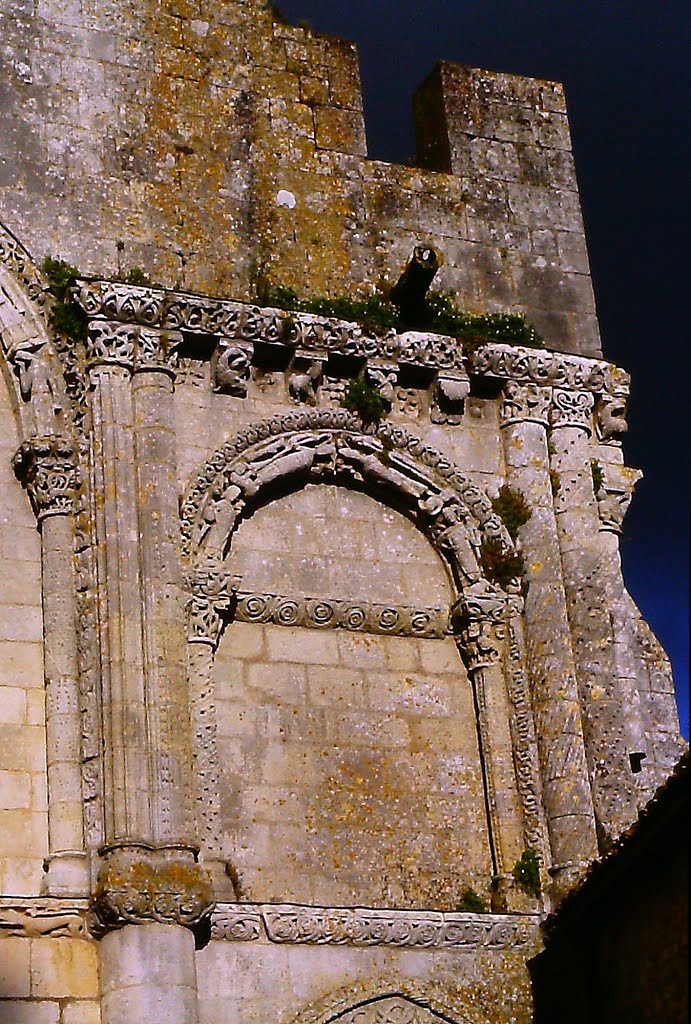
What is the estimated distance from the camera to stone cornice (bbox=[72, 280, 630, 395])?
1312cm

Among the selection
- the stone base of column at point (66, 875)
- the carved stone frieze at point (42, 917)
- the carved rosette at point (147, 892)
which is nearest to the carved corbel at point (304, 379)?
the carved rosette at point (147, 892)

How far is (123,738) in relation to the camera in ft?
38.5

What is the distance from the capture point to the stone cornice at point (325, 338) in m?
13.1

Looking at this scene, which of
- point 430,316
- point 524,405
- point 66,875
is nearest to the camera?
point 66,875

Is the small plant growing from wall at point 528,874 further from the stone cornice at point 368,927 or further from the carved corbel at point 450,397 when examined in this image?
the carved corbel at point 450,397

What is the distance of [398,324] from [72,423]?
2584 mm

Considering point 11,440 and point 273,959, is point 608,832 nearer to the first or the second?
point 273,959

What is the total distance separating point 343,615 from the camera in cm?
1309

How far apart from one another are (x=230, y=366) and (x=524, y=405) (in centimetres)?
225

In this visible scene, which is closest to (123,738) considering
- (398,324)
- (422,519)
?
(422,519)

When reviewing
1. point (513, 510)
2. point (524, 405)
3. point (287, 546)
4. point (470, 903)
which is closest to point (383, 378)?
point (524, 405)

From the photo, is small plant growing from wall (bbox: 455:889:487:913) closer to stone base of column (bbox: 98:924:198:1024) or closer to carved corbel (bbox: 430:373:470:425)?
stone base of column (bbox: 98:924:198:1024)

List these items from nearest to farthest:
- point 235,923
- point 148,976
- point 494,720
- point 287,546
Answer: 1. point 148,976
2. point 235,923
3. point 494,720
4. point 287,546

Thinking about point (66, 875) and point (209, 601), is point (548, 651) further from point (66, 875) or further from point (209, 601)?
point (66, 875)
